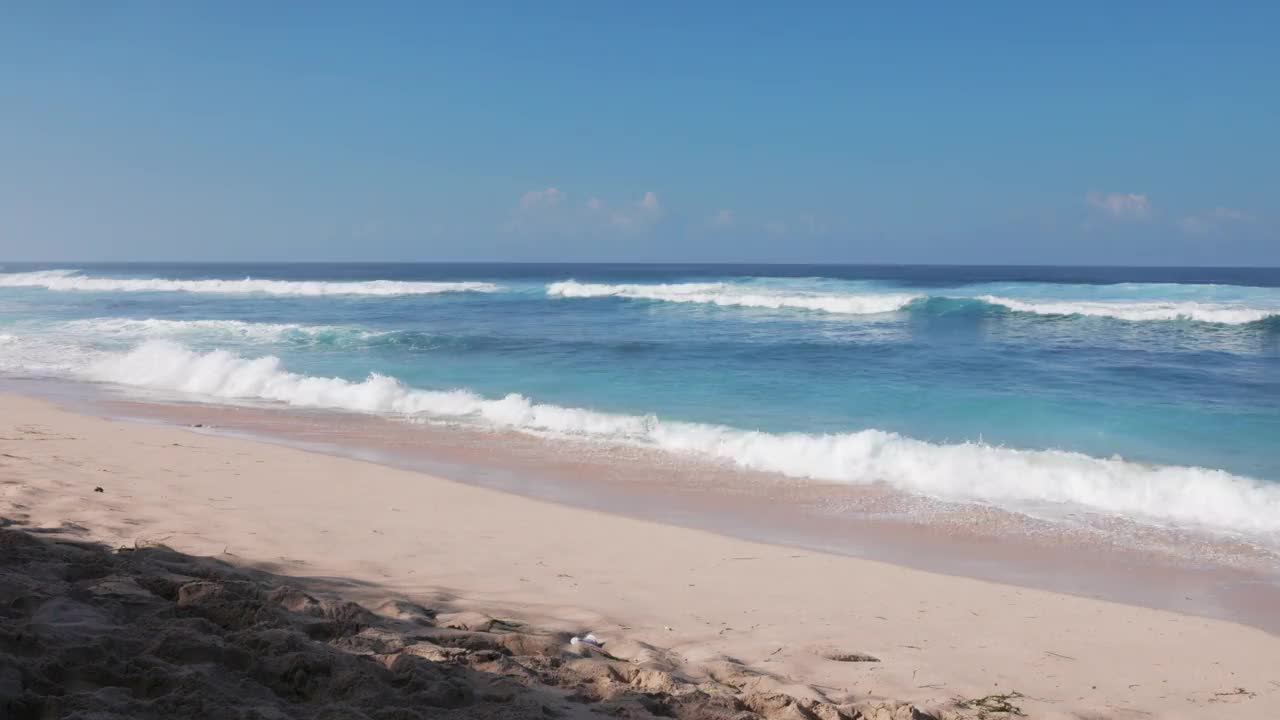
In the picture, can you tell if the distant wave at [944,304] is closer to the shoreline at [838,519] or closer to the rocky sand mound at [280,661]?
the shoreline at [838,519]

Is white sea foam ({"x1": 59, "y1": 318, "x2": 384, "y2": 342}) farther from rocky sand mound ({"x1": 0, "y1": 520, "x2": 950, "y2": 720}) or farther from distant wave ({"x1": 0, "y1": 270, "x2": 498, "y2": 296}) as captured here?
rocky sand mound ({"x1": 0, "y1": 520, "x2": 950, "y2": 720})

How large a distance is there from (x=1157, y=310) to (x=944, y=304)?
6953 millimetres

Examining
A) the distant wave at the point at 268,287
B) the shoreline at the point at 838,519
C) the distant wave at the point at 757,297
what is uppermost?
the distant wave at the point at 268,287

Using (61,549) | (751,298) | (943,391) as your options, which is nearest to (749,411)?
(943,391)

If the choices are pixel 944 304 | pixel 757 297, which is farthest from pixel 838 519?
pixel 757 297

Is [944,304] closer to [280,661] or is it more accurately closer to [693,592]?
[693,592]

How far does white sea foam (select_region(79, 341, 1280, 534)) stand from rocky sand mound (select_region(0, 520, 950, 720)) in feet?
20.5

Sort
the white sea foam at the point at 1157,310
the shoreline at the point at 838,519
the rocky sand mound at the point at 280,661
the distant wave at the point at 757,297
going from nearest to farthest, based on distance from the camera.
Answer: the rocky sand mound at the point at 280,661 < the shoreline at the point at 838,519 < the white sea foam at the point at 1157,310 < the distant wave at the point at 757,297

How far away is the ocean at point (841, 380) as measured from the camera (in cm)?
1007

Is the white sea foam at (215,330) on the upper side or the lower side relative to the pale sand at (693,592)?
upper

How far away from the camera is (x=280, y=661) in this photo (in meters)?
3.35

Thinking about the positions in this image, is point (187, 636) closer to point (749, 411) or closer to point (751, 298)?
point (749, 411)

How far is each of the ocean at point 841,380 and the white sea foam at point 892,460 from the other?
0.12ft

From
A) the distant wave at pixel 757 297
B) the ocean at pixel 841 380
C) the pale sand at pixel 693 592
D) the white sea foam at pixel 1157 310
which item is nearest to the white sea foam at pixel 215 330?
the ocean at pixel 841 380
